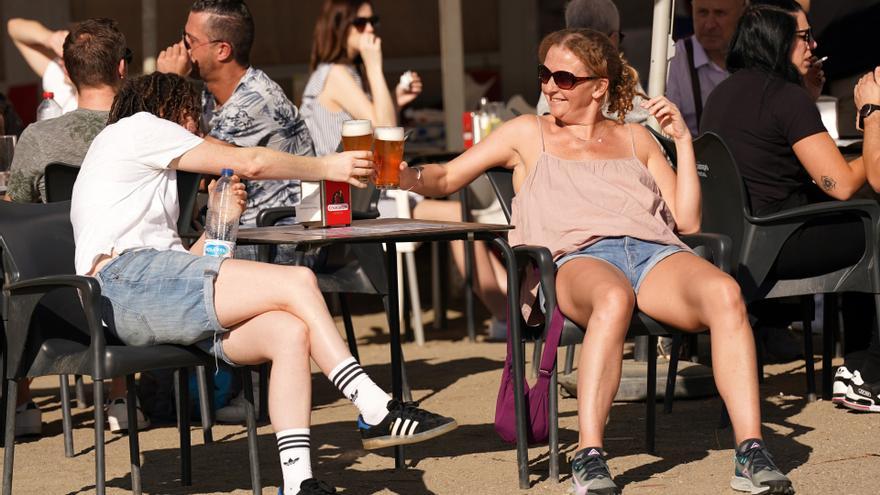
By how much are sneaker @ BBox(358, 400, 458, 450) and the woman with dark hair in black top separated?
1.50 m

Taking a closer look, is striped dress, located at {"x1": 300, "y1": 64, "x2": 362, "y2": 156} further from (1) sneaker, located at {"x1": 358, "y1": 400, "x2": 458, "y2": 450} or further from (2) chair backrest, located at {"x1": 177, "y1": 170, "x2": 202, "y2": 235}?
(1) sneaker, located at {"x1": 358, "y1": 400, "x2": 458, "y2": 450}

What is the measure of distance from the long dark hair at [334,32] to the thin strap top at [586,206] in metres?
2.40

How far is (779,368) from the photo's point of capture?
18.8 ft

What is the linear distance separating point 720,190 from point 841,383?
78 centimetres

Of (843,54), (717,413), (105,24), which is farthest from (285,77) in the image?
(717,413)

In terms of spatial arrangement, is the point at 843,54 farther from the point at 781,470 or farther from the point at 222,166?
the point at 222,166

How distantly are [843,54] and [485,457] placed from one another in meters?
4.42

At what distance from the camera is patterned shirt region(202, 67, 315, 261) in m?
5.22

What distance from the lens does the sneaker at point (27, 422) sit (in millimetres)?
5012

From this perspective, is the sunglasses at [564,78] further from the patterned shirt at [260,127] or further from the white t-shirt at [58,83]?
the white t-shirt at [58,83]

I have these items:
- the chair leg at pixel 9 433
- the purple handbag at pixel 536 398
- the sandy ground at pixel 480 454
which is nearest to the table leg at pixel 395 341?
the sandy ground at pixel 480 454

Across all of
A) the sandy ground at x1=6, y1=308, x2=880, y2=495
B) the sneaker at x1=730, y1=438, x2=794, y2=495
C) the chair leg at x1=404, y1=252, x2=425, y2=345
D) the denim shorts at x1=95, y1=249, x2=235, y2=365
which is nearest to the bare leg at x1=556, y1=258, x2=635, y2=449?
the sandy ground at x1=6, y1=308, x2=880, y2=495

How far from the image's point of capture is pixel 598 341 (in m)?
3.86

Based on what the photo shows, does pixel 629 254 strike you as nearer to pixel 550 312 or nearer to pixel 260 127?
pixel 550 312
